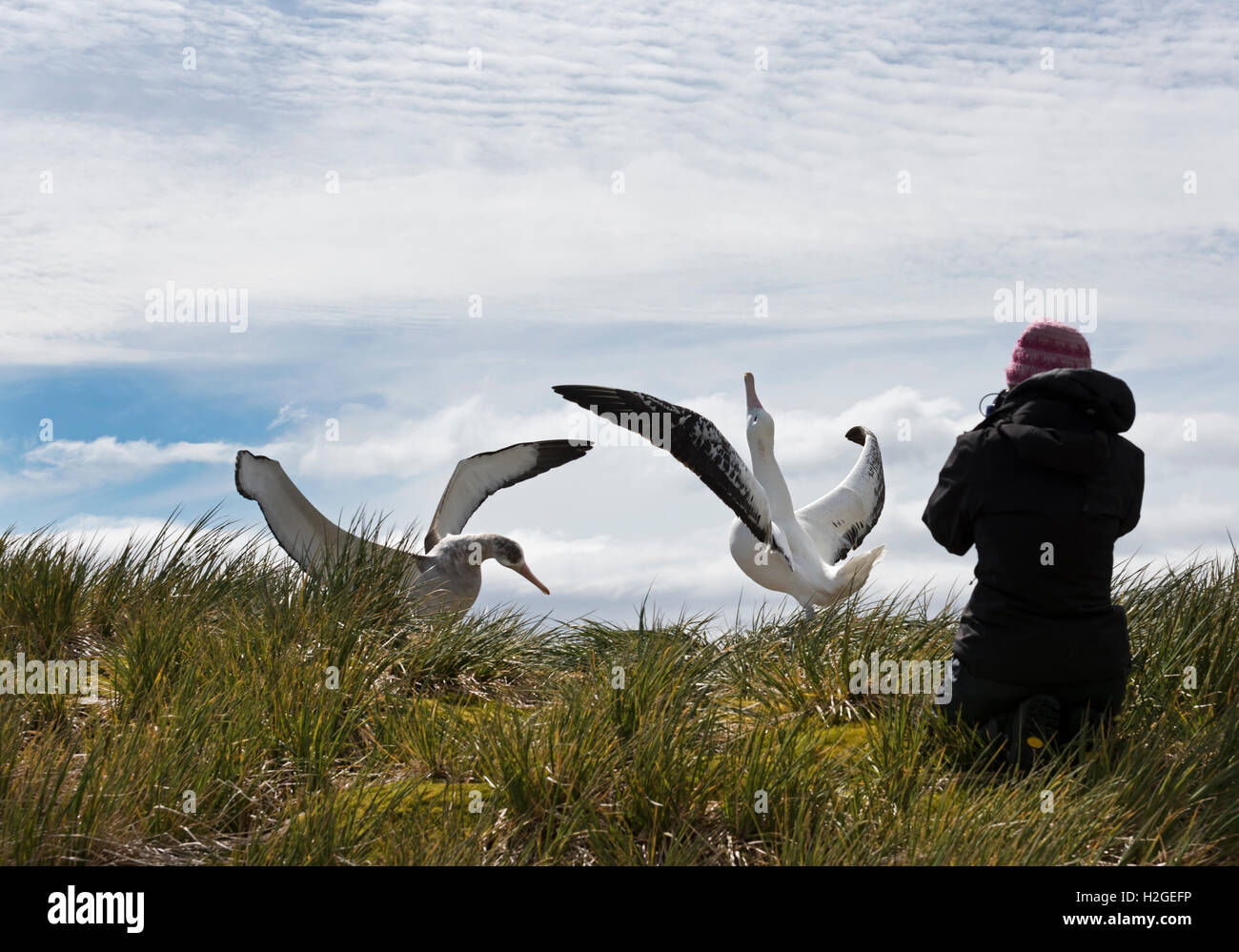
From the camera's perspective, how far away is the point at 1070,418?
4883 millimetres

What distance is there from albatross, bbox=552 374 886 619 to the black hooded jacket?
2.79 metres

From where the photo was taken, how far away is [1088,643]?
489 cm

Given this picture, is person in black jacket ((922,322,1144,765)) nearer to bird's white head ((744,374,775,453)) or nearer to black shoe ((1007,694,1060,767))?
black shoe ((1007,694,1060,767))

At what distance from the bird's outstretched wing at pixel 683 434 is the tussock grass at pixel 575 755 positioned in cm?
156

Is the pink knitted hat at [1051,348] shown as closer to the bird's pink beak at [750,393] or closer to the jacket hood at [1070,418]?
the jacket hood at [1070,418]

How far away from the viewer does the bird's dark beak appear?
1068 centimetres

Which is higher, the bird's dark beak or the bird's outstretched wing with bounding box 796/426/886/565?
the bird's outstretched wing with bounding box 796/426/886/565

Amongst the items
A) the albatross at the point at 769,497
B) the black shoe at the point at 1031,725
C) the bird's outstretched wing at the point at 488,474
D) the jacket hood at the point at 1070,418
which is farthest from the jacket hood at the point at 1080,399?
the bird's outstretched wing at the point at 488,474

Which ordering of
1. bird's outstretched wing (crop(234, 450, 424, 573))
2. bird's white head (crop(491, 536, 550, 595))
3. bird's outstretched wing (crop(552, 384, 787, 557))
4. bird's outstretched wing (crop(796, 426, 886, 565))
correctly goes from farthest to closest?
bird's outstretched wing (crop(796, 426, 886, 565))
bird's white head (crop(491, 536, 550, 595))
bird's outstretched wing (crop(234, 450, 424, 573))
bird's outstretched wing (crop(552, 384, 787, 557))

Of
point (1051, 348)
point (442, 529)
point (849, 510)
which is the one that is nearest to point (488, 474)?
point (442, 529)

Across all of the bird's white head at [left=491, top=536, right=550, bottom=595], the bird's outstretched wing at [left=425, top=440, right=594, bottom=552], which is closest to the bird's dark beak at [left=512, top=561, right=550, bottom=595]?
the bird's white head at [left=491, top=536, right=550, bottom=595]
